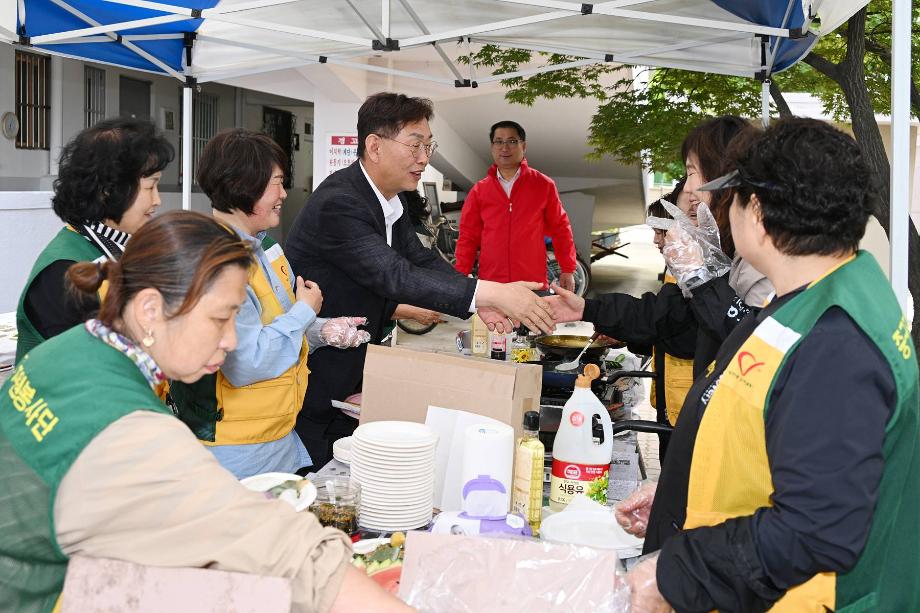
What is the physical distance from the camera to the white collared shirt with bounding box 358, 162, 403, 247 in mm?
3318

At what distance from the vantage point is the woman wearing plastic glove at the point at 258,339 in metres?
2.37

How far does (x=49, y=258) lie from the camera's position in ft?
7.84

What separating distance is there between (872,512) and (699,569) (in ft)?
0.93

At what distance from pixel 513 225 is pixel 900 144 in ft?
15.5

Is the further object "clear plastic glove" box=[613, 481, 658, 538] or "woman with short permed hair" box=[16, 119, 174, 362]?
"woman with short permed hair" box=[16, 119, 174, 362]

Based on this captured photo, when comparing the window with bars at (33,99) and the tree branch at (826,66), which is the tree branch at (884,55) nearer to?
the tree branch at (826,66)

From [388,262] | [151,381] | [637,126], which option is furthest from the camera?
[637,126]

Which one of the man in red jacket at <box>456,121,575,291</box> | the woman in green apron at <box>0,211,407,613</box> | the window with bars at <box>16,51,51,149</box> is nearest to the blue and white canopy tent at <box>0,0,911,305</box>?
the man in red jacket at <box>456,121,575,291</box>

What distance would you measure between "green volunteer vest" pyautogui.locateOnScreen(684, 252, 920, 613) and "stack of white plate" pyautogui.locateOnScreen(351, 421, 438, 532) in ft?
2.14

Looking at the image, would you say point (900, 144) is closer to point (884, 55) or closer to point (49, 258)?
point (49, 258)

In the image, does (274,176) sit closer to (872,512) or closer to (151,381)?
(151,381)

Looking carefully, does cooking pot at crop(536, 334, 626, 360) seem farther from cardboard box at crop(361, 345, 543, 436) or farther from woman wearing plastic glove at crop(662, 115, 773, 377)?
cardboard box at crop(361, 345, 543, 436)

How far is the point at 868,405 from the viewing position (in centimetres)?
132

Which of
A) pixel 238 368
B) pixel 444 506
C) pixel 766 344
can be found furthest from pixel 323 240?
pixel 766 344
